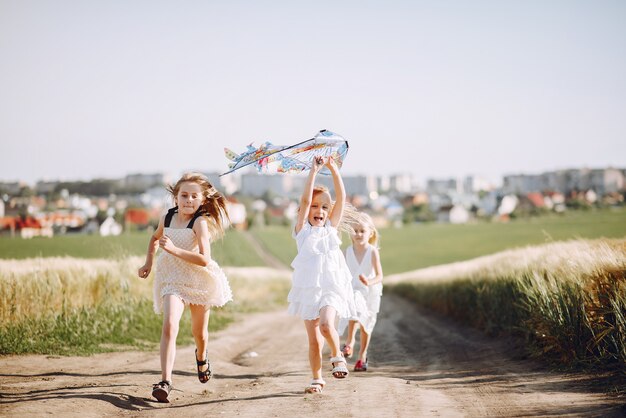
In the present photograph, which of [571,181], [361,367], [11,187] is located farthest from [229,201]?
[571,181]

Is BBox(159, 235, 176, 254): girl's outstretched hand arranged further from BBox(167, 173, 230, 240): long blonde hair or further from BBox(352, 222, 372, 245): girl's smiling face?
BBox(352, 222, 372, 245): girl's smiling face

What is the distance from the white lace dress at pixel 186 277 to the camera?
7.28 m

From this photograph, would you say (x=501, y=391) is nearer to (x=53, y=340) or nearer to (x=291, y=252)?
(x=53, y=340)

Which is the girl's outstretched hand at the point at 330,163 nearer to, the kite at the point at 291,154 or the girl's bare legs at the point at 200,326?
the kite at the point at 291,154

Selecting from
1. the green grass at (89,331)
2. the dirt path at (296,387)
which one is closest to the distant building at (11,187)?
the green grass at (89,331)

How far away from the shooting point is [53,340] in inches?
421

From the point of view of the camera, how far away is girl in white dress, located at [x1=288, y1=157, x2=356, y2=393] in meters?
7.09

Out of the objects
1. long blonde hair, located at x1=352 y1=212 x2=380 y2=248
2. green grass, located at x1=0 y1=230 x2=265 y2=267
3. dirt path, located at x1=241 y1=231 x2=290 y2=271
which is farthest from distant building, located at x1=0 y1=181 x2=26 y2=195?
dirt path, located at x1=241 y1=231 x2=290 y2=271

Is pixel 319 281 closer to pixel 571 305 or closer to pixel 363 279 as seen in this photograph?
pixel 363 279

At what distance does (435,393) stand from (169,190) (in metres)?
3.68

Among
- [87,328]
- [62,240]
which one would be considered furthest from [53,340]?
[62,240]

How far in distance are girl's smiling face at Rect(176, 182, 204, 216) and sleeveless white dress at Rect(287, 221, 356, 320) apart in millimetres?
1149

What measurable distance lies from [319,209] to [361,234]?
8.11ft

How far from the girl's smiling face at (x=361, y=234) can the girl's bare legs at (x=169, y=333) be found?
3.36 metres
